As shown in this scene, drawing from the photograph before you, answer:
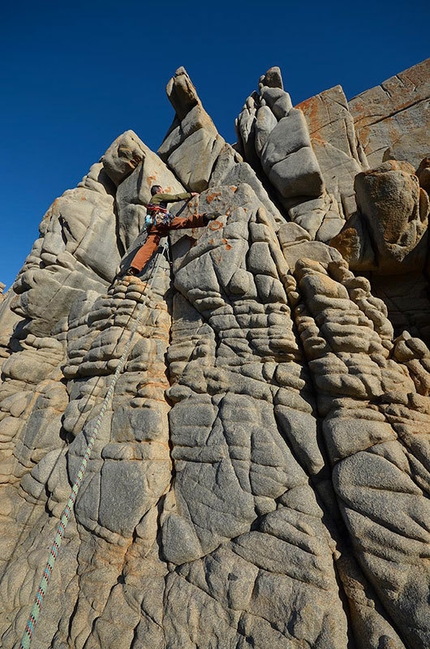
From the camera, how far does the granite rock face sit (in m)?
4.42

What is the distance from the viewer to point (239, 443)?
5.93 meters

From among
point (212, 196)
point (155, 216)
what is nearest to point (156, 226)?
point (155, 216)

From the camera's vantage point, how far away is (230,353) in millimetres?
7227

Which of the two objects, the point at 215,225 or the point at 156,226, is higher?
the point at 156,226

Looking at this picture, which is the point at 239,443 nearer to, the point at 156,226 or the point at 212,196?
the point at 156,226

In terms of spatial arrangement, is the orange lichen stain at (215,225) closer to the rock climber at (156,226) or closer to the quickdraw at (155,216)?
the rock climber at (156,226)

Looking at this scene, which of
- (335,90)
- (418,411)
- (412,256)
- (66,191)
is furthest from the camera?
(66,191)

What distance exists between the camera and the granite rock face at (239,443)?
442 centimetres

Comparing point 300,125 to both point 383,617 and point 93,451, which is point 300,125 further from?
point 383,617

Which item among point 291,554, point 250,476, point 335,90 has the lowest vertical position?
point 291,554

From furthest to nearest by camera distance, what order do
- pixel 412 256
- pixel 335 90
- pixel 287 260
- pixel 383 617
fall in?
pixel 335 90
pixel 287 260
pixel 412 256
pixel 383 617

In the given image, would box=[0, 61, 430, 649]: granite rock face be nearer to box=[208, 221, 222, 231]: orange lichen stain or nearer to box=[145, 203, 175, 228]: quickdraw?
box=[208, 221, 222, 231]: orange lichen stain

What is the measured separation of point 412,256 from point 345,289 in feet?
10.3

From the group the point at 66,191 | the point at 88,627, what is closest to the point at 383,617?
the point at 88,627
